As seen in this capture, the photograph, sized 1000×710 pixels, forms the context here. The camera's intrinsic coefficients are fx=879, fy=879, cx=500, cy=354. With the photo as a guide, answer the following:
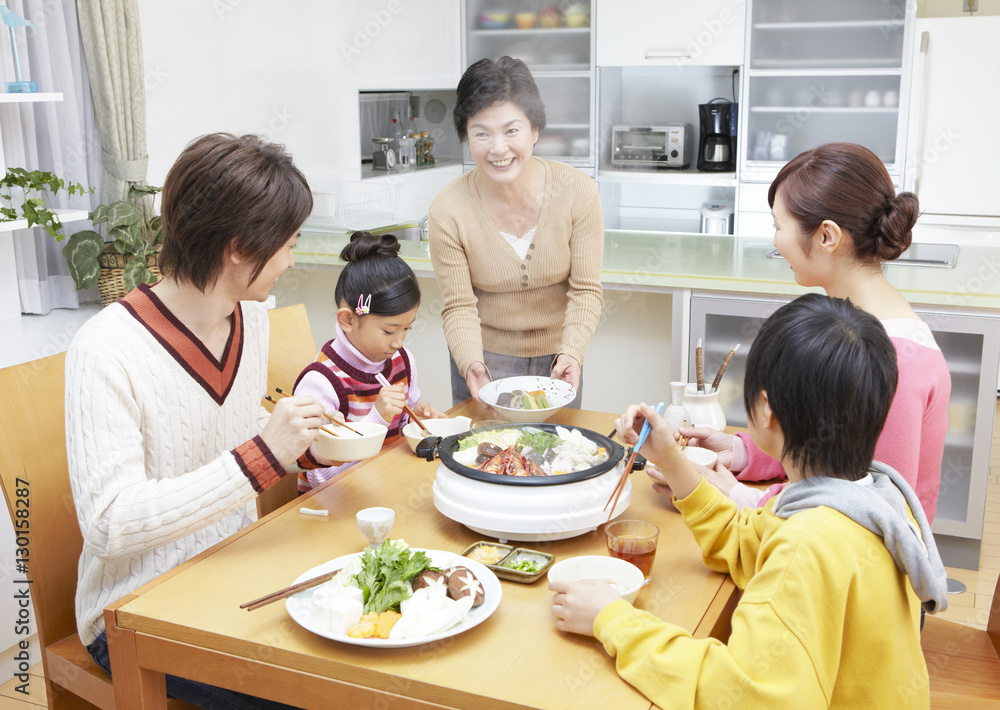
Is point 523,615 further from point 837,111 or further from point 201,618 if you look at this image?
point 837,111

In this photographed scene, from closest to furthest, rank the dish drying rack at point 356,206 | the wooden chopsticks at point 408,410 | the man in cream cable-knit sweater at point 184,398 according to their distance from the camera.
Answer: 1. the man in cream cable-knit sweater at point 184,398
2. the wooden chopsticks at point 408,410
3. the dish drying rack at point 356,206

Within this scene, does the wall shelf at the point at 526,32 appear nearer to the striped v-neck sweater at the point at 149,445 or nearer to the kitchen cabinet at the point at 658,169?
the kitchen cabinet at the point at 658,169

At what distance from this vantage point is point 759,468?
1635 millimetres

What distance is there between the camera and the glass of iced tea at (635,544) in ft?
4.05

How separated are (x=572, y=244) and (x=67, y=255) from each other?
65.5 inches

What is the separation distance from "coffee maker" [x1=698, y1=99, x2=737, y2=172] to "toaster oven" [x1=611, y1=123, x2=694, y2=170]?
5.3 inches

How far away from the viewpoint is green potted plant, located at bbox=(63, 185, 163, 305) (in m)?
2.81

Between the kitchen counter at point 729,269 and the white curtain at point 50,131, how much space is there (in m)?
0.79

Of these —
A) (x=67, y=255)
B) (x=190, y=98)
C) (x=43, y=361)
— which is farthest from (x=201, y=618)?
(x=190, y=98)

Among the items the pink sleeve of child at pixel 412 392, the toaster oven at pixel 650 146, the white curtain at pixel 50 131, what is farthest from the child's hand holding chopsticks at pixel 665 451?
the toaster oven at pixel 650 146

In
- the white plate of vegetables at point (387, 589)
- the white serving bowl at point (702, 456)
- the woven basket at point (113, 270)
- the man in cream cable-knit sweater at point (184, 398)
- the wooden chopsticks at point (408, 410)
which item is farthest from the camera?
the woven basket at point (113, 270)

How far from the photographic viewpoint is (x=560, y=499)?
1.32m

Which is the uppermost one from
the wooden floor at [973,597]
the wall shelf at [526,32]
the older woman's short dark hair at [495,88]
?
the wall shelf at [526,32]

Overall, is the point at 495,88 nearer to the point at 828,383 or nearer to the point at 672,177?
the point at 828,383
